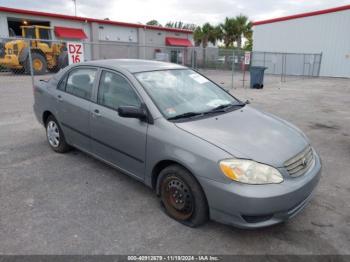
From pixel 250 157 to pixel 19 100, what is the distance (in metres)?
9.66

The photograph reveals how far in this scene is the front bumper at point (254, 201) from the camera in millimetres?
2430

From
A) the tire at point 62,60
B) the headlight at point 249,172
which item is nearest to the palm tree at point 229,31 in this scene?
the tire at point 62,60

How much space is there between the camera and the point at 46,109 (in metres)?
4.79

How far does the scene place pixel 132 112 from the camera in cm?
305

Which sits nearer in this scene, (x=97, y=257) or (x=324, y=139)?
(x=97, y=257)

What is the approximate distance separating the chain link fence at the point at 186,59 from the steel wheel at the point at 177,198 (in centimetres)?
866

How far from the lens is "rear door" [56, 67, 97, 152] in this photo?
396 cm

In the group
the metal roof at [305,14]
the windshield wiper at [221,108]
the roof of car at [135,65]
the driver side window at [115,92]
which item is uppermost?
the metal roof at [305,14]

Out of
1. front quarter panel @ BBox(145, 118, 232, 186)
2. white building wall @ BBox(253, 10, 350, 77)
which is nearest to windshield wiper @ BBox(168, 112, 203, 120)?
front quarter panel @ BBox(145, 118, 232, 186)

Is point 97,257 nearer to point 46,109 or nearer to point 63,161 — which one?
point 63,161

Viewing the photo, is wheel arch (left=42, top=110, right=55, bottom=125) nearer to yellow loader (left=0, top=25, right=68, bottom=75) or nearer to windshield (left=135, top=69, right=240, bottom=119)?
windshield (left=135, top=69, right=240, bottom=119)

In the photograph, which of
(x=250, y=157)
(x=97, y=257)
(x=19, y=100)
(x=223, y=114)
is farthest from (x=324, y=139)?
(x=19, y=100)

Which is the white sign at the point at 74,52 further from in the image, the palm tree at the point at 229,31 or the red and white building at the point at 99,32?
the palm tree at the point at 229,31

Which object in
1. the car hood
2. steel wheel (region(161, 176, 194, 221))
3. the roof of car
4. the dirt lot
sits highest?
the roof of car
